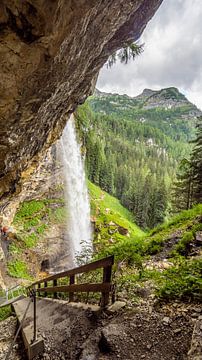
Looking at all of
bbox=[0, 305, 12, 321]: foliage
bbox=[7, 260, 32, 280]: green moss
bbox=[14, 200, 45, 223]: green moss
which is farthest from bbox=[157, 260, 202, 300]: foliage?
bbox=[14, 200, 45, 223]: green moss

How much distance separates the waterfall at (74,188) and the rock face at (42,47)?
20.7 meters

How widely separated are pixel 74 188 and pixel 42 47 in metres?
26.7

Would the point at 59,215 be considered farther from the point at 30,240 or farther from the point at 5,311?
the point at 5,311

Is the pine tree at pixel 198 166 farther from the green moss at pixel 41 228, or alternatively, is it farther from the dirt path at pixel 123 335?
the dirt path at pixel 123 335

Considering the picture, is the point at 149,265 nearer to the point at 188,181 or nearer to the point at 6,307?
the point at 6,307

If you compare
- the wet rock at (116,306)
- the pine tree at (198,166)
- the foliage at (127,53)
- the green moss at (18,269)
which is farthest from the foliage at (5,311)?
the pine tree at (198,166)

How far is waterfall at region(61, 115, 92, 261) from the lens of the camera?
27422 millimetres

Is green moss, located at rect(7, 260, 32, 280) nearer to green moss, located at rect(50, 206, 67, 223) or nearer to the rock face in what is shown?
green moss, located at rect(50, 206, 67, 223)

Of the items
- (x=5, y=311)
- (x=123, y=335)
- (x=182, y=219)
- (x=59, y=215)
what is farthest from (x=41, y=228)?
(x=123, y=335)

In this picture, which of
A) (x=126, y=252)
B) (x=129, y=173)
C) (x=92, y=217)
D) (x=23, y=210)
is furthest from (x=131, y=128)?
(x=126, y=252)

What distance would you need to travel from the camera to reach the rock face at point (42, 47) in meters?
3.63

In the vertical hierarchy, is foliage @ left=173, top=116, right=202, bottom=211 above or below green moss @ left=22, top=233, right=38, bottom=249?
above

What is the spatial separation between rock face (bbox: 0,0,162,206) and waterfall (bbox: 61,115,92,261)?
2073 cm

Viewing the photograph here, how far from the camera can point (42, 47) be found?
13.5 ft
